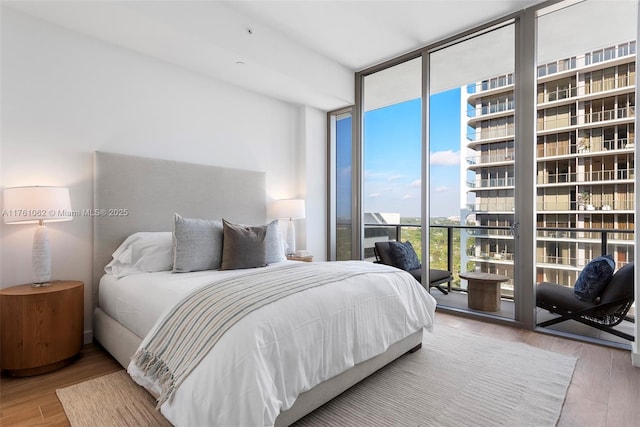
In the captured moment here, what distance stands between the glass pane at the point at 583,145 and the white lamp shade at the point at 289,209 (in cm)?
255

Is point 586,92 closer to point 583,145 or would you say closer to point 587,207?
point 583,145

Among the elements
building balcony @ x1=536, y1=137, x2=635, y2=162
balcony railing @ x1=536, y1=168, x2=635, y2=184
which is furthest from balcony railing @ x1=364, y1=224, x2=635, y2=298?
building balcony @ x1=536, y1=137, x2=635, y2=162

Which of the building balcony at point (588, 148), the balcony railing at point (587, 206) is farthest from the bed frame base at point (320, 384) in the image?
the building balcony at point (588, 148)

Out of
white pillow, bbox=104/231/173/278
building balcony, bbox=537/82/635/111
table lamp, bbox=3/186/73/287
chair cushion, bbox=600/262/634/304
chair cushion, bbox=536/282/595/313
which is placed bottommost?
chair cushion, bbox=536/282/595/313

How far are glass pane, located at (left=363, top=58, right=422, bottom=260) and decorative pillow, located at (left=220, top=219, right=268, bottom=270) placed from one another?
1.97 m

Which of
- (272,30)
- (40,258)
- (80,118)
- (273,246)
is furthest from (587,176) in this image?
(40,258)

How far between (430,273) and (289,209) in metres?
1.80

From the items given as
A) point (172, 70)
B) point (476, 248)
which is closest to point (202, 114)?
point (172, 70)

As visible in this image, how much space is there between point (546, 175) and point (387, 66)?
7.47 ft

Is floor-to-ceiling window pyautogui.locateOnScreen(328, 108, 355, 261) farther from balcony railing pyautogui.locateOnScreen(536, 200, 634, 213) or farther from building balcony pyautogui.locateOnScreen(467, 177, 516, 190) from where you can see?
balcony railing pyautogui.locateOnScreen(536, 200, 634, 213)

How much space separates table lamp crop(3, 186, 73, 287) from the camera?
7.47 ft

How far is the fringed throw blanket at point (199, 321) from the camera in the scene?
4.75 ft

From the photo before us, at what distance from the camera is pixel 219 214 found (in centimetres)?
364

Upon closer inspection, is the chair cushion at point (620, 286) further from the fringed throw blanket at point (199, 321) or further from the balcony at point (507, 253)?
the fringed throw blanket at point (199, 321)
